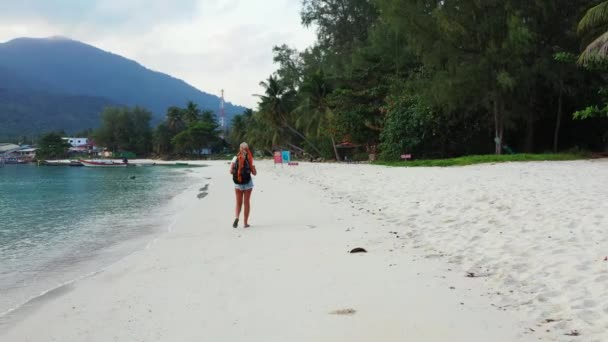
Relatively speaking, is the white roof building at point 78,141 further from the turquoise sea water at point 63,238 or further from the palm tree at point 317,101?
the turquoise sea water at point 63,238

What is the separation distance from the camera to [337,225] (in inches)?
313

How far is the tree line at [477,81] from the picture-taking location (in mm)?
21859

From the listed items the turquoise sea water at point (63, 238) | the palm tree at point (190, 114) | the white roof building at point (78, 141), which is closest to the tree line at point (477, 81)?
the turquoise sea water at point (63, 238)

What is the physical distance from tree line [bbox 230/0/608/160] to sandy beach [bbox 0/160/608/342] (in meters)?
11.9

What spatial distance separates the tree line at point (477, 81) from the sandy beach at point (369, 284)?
11.9 m

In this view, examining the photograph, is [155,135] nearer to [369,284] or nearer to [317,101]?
[317,101]

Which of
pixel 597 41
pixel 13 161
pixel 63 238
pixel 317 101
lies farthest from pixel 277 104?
pixel 13 161

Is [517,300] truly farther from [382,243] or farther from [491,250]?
[382,243]

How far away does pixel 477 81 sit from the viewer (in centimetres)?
2258

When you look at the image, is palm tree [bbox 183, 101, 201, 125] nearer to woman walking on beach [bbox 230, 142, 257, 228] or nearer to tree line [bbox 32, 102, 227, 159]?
tree line [bbox 32, 102, 227, 159]

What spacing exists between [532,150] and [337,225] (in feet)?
74.7

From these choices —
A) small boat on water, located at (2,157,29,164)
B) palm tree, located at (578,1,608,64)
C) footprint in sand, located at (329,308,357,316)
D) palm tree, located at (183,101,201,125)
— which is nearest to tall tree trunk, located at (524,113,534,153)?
palm tree, located at (578,1,608,64)

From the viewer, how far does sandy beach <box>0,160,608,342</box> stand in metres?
3.34

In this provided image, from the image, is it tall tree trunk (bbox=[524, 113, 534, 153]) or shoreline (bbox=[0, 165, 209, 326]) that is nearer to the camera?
shoreline (bbox=[0, 165, 209, 326])
